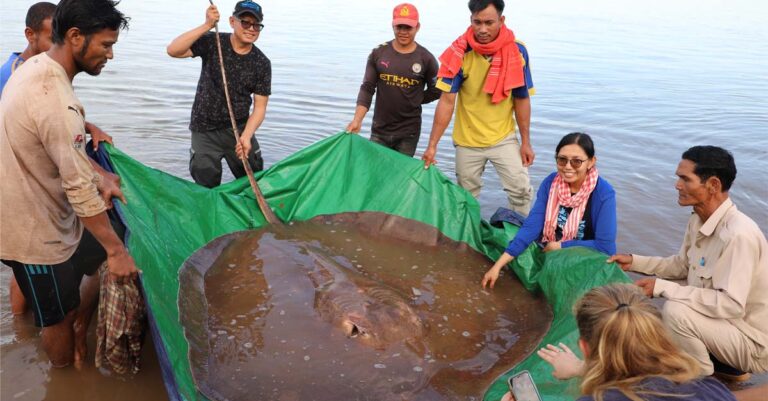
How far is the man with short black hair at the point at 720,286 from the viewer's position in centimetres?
330

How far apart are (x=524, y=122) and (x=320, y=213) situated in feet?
6.25

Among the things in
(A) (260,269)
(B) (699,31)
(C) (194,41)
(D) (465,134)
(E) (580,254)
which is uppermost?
(B) (699,31)

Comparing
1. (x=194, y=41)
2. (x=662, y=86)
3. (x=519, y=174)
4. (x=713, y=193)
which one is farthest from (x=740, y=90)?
(x=194, y=41)

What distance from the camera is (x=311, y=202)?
16.8ft

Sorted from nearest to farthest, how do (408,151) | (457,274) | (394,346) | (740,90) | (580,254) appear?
1. (394,346)
2. (580,254)
3. (457,274)
4. (408,151)
5. (740,90)

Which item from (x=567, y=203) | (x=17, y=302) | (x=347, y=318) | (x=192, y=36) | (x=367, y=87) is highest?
(x=192, y=36)

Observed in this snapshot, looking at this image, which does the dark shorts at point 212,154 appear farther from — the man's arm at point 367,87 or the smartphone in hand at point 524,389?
the smartphone in hand at point 524,389

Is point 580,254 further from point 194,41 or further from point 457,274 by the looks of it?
point 194,41

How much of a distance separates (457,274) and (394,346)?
128 cm

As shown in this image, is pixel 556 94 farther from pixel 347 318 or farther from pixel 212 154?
pixel 347 318

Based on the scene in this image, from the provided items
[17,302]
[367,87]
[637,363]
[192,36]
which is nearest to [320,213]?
[367,87]

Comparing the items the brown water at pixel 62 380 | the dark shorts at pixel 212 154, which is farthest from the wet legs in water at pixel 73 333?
the dark shorts at pixel 212 154

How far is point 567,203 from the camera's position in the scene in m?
4.27

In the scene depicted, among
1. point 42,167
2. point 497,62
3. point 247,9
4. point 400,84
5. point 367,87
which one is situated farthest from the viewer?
point 367,87
